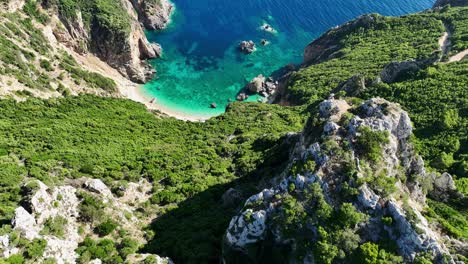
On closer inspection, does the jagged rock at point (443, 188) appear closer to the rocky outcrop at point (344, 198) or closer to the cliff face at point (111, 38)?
the rocky outcrop at point (344, 198)

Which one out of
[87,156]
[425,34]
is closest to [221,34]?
[425,34]

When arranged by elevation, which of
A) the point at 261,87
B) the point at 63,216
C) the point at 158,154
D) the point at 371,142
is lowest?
the point at 63,216

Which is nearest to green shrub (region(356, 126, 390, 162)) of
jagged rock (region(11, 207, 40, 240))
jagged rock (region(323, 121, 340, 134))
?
Result: jagged rock (region(323, 121, 340, 134))

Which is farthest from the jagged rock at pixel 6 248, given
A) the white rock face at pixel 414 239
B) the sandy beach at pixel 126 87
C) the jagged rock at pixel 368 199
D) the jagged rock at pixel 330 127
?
the sandy beach at pixel 126 87

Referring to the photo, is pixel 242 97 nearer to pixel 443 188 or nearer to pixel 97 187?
pixel 97 187

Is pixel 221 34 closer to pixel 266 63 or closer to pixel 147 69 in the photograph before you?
pixel 266 63

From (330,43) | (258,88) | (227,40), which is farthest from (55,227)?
(227,40)
